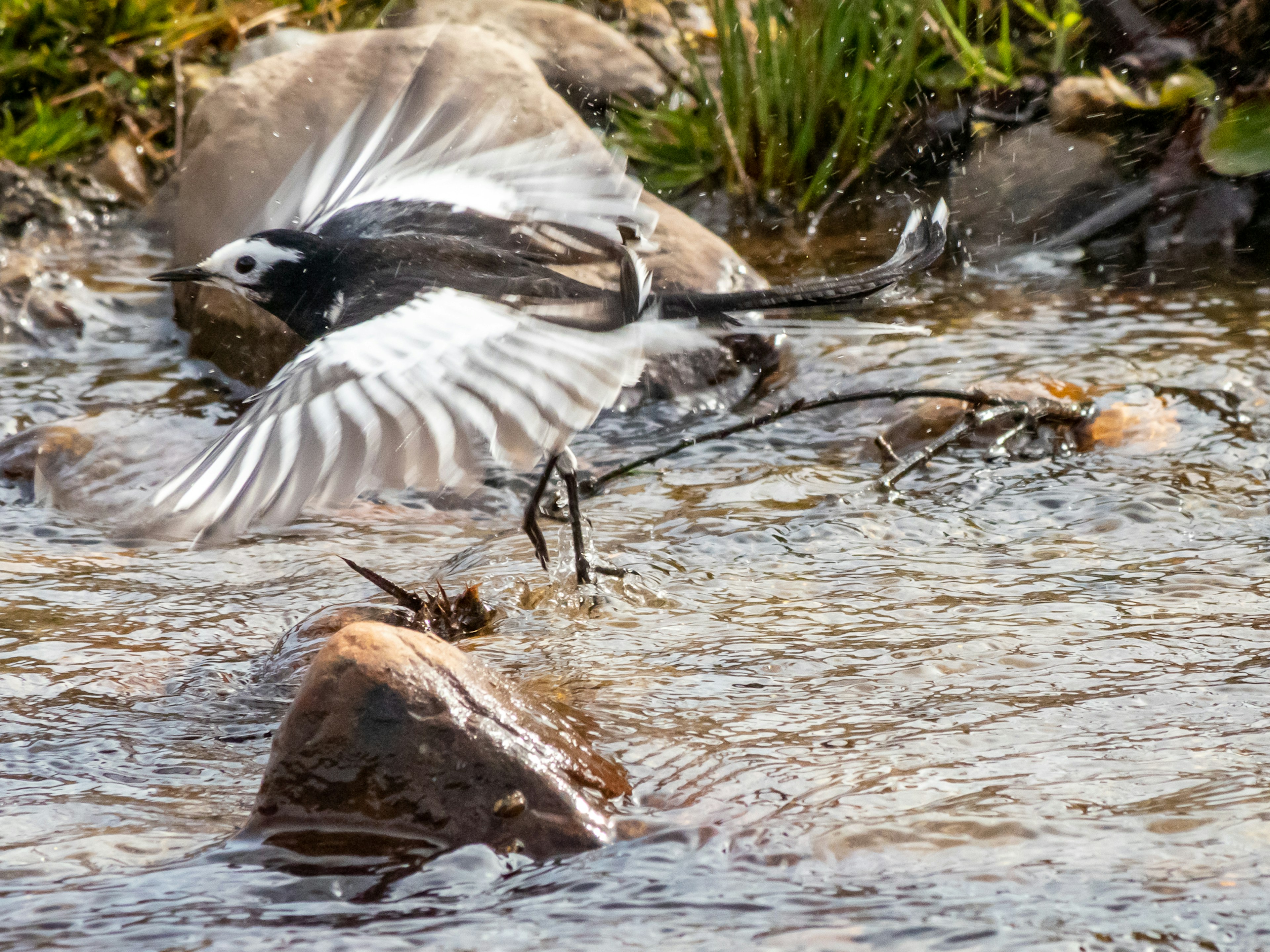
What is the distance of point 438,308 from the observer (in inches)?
125

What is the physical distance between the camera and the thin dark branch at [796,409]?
3.75m

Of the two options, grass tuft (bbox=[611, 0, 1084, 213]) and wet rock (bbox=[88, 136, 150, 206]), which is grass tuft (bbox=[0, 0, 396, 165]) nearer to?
wet rock (bbox=[88, 136, 150, 206])

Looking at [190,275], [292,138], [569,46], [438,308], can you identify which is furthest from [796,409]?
[569,46]

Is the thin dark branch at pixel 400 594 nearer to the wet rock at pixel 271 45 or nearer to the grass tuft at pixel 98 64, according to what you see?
the wet rock at pixel 271 45

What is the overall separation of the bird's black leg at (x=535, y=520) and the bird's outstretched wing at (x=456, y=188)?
92 centimetres

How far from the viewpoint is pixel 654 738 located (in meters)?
2.49

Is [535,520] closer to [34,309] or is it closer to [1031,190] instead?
[34,309]

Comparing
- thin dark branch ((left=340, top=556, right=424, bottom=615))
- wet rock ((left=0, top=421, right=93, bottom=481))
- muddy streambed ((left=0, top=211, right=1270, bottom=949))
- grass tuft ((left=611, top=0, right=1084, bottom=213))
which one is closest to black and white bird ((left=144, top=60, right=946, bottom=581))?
thin dark branch ((left=340, top=556, right=424, bottom=615))

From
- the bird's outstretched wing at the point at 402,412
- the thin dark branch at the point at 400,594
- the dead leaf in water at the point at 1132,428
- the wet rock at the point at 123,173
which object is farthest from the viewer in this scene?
the wet rock at the point at 123,173

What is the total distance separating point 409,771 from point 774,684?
86cm

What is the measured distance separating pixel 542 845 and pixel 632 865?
14cm

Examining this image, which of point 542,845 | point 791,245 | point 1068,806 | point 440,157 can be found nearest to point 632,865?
point 542,845

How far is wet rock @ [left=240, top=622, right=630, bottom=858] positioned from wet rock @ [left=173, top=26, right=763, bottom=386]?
3039 millimetres

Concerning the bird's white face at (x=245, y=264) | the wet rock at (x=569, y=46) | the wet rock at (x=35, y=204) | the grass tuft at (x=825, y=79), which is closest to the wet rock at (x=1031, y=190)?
the grass tuft at (x=825, y=79)
